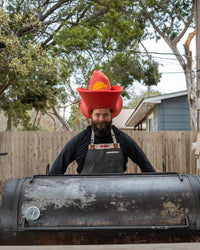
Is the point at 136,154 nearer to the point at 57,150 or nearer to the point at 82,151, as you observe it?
the point at 82,151

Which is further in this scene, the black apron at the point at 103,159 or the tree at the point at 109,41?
the tree at the point at 109,41

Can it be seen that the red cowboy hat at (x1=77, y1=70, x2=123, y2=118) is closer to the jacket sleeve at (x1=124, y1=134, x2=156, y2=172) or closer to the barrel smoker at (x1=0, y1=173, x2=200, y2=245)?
the jacket sleeve at (x1=124, y1=134, x2=156, y2=172)

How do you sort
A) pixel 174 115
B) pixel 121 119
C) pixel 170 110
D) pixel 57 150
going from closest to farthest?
pixel 57 150 → pixel 170 110 → pixel 174 115 → pixel 121 119

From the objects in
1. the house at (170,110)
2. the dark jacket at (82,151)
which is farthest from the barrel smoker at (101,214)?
the house at (170,110)

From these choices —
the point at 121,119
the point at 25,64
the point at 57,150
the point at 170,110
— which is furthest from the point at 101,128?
the point at 121,119

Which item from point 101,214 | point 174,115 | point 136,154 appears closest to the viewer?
point 101,214

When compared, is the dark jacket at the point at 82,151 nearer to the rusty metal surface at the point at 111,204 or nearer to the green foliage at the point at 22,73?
the rusty metal surface at the point at 111,204

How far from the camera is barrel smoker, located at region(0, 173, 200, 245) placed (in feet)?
5.55

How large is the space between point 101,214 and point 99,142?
112cm

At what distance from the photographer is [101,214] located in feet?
5.63

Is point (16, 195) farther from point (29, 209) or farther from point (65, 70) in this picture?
point (65, 70)

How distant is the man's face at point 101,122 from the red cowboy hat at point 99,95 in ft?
0.16

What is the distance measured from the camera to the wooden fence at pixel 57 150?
9828 mm

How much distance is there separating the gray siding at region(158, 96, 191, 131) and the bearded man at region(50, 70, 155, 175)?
12.3 metres
